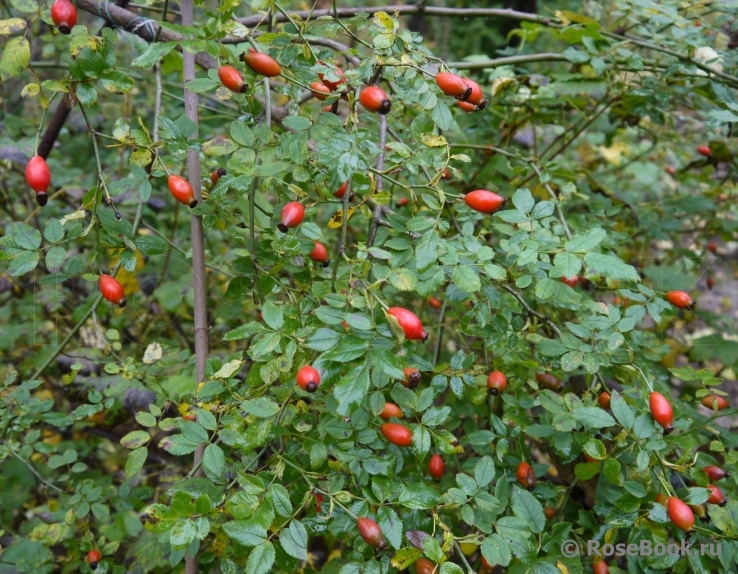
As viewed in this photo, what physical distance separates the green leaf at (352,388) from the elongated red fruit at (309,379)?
0.03m

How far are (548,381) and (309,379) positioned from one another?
2.37 ft

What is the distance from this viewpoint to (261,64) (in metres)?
0.87

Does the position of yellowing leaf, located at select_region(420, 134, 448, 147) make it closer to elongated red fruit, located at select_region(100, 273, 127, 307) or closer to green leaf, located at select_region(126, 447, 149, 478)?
elongated red fruit, located at select_region(100, 273, 127, 307)

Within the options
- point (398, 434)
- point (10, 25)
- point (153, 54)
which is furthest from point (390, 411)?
point (10, 25)

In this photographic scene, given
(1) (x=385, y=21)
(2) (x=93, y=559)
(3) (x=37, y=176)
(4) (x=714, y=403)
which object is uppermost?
(1) (x=385, y=21)

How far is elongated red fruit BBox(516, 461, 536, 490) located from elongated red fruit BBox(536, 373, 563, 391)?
23cm

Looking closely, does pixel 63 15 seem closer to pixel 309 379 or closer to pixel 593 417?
pixel 309 379

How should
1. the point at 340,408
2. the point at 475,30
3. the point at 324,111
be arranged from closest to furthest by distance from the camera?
1. the point at 340,408
2. the point at 324,111
3. the point at 475,30

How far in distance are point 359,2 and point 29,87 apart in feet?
27.0

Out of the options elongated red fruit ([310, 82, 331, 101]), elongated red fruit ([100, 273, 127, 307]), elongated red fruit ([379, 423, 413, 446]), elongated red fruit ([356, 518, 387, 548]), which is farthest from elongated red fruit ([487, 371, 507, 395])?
elongated red fruit ([100, 273, 127, 307])

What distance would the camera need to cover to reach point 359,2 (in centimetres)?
820

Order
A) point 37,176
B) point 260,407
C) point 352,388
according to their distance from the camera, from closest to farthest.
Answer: point 352,388 → point 260,407 → point 37,176

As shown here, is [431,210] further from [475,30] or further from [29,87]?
[475,30]

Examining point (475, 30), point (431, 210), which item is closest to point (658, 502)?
point (431, 210)
